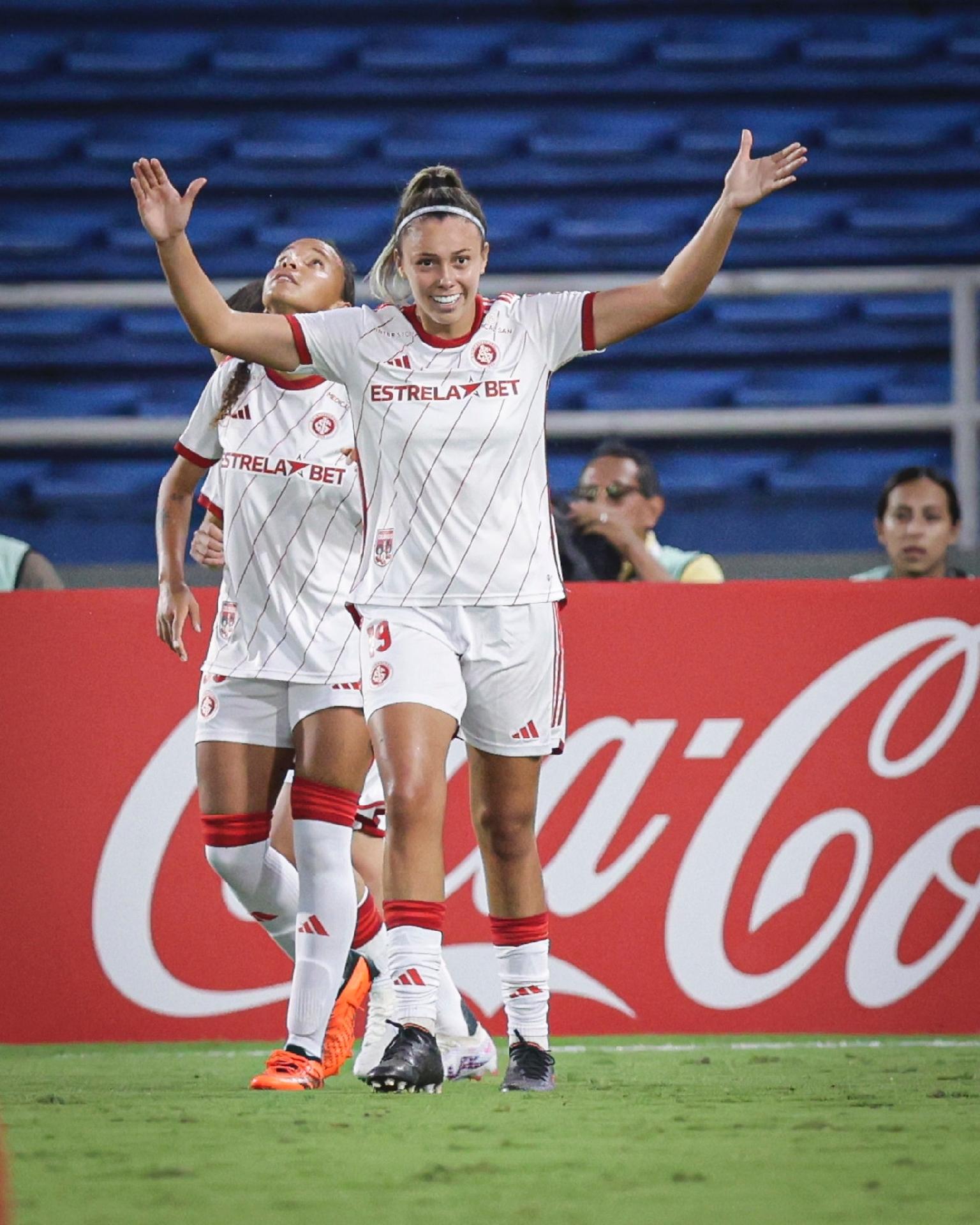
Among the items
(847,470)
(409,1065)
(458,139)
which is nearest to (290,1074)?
(409,1065)

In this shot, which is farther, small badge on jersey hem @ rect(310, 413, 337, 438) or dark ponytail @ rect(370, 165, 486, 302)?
small badge on jersey hem @ rect(310, 413, 337, 438)

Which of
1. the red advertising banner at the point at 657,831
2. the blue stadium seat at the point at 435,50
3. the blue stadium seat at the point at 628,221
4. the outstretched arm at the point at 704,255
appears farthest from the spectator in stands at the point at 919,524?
the blue stadium seat at the point at 435,50

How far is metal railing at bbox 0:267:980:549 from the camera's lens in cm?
692

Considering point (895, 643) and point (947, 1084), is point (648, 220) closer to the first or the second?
point (895, 643)

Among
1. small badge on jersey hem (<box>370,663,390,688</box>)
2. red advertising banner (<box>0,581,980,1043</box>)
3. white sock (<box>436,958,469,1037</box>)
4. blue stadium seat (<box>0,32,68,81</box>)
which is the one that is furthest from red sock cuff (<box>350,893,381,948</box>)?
Answer: blue stadium seat (<box>0,32,68,81</box>)

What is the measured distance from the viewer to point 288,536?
4.02 m

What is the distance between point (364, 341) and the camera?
364 centimetres

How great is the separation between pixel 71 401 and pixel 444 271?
5.10m

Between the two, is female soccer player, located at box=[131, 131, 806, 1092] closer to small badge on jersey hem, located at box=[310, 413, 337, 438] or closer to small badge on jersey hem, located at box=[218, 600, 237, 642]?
small badge on jersey hem, located at box=[310, 413, 337, 438]

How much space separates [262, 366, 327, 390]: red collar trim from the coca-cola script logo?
130 cm

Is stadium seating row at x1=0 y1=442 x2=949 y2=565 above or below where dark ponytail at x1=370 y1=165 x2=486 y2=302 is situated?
above

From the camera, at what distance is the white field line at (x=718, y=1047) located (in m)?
4.68

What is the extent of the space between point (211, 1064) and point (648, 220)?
207 inches

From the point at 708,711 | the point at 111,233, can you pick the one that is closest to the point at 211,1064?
the point at 708,711
